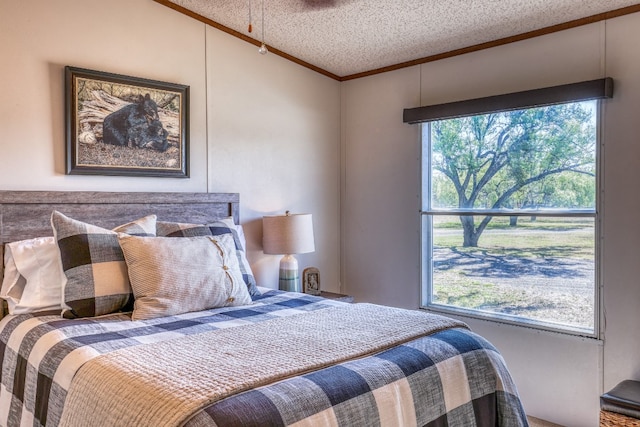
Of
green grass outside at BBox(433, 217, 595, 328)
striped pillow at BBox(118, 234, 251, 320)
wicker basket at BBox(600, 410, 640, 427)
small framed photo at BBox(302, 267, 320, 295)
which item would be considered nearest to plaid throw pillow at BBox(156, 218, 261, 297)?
striped pillow at BBox(118, 234, 251, 320)

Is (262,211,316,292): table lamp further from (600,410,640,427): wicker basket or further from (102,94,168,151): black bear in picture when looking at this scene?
(600,410,640,427): wicker basket

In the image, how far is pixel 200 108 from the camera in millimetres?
3211

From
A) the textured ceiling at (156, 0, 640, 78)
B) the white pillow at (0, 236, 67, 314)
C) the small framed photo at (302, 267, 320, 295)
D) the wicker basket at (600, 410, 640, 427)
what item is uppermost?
the textured ceiling at (156, 0, 640, 78)

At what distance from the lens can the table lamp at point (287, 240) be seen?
332 cm

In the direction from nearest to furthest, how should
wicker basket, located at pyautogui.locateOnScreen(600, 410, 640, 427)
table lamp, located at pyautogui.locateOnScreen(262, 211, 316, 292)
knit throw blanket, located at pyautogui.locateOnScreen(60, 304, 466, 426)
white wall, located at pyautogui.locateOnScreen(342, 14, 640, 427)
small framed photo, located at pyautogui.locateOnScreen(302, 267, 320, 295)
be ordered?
knit throw blanket, located at pyautogui.locateOnScreen(60, 304, 466, 426)
wicker basket, located at pyautogui.locateOnScreen(600, 410, 640, 427)
white wall, located at pyautogui.locateOnScreen(342, 14, 640, 427)
table lamp, located at pyautogui.locateOnScreen(262, 211, 316, 292)
small framed photo, located at pyautogui.locateOnScreen(302, 267, 320, 295)

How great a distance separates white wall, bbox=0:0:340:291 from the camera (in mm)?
2545

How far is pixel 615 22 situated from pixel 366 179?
1900 millimetres

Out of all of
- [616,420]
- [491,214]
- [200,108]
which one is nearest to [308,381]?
[616,420]

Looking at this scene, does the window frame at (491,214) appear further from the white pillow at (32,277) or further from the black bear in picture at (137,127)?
the white pillow at (32,277)

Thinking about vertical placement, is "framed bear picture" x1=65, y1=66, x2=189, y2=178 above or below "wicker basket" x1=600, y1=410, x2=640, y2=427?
above

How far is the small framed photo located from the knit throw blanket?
153cm

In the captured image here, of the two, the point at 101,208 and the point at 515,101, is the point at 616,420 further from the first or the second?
the point at 101,208

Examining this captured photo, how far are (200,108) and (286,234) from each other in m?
1.00

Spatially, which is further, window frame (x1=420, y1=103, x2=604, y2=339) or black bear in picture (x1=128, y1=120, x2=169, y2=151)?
black bear in picture (x1=128, y1=120, x2=169, y2=151)
